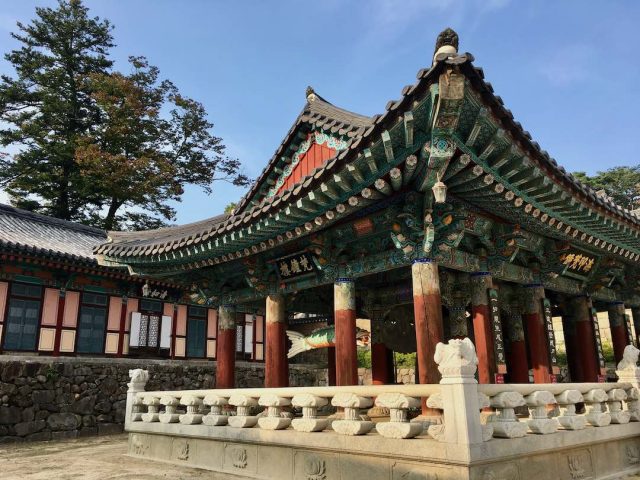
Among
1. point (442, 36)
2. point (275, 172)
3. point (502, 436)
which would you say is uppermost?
point (275, 172)

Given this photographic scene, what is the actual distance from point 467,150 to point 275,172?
7272 mm

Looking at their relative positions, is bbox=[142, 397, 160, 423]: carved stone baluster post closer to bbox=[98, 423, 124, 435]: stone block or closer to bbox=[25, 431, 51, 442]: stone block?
bbox=[25, 431, 51, 442]: stone block

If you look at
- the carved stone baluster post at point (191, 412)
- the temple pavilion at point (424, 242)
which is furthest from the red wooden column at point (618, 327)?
the carved stone baluster post at point (191, 412)

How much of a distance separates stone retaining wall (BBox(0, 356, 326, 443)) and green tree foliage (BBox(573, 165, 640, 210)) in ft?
144

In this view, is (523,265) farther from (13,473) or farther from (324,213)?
(13,473)

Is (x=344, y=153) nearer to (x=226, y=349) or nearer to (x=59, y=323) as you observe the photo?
(x=226, y=349)

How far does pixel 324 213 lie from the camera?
8508 millimetres

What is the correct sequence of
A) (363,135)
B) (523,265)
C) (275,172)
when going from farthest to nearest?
(275,172)
(523,265)
(363,135)

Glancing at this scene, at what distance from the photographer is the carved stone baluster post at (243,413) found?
8.58m

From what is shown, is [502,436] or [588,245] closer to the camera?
[502,436]

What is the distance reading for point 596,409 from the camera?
7793mm

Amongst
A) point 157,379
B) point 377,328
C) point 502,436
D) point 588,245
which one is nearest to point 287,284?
point 377,328

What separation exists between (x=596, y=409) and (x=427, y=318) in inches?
122

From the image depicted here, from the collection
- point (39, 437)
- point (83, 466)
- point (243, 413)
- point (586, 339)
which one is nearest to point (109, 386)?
point (39, 437)
